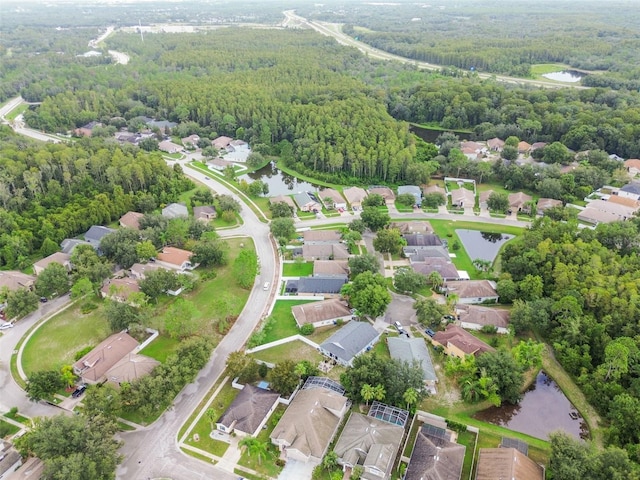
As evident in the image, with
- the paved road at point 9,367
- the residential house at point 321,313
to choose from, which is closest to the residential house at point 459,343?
the residential house at point 321,313

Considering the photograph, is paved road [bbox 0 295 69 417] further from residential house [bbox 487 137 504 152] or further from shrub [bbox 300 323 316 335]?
residential house [bbox 487 137 504 152]

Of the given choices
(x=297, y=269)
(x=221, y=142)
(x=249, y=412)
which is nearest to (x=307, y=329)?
(x=249, y=412)

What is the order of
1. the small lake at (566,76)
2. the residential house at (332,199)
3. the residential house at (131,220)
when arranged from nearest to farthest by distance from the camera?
the residential house at (131,220) < the residential house at (332,199) < the small lake at (566,76)

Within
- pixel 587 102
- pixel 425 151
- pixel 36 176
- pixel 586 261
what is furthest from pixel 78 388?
pixel 587 102

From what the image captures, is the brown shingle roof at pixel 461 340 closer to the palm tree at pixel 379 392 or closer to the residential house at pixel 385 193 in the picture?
the palm tree at pixel 379 392

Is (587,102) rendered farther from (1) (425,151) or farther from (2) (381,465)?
(2) (381,465)

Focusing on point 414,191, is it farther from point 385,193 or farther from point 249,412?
point 249,412

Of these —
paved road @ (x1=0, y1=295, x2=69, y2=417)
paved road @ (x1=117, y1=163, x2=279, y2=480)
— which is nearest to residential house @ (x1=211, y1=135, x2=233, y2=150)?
Result: paved road @ (x1=0, y1=295, x2=69, y2=417)
